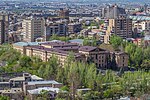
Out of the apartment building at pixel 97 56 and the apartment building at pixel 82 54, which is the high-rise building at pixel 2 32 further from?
the apartment building at pixel 97 56

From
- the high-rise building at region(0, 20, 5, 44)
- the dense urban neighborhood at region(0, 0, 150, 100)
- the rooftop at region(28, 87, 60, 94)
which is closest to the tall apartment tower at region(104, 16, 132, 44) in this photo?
the dense urban neighborhood at region(0, 0, 150, 100)

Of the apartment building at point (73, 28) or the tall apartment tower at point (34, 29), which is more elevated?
the tall apartment tower at point (34, 29)

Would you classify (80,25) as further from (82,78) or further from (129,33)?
(82,78)

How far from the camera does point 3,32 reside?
33250 millimetres

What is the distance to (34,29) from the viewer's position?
3409 centimetres

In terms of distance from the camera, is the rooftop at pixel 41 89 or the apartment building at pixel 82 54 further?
the apartment building at pixel 82 54

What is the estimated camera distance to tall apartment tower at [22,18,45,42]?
33531mm

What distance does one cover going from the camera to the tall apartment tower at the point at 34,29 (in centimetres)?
3353

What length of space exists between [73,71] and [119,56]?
5.71m

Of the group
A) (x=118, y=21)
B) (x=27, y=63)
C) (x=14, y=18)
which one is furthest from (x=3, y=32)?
(x=14, y=18)

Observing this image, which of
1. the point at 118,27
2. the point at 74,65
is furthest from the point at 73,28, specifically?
the point at 74,65

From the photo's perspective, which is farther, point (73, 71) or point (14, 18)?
point (14, 18)

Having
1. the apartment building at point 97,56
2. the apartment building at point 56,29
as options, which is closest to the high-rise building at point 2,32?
the apartment building at point 56,29

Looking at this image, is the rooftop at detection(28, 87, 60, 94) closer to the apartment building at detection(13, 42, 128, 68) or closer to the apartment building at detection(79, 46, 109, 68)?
the apartment building at detection(13, 42, 128, 68)
